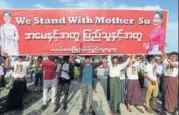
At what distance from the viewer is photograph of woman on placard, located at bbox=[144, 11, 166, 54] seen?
368 inches

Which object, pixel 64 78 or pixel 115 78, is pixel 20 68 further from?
pixel 115 78

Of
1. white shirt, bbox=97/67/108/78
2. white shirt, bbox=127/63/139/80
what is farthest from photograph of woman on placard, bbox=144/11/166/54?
white shirt, bbox=97/67/108/78

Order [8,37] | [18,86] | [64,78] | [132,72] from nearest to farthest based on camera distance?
1. [8,37]
2. [18,86]
3. [132,72]
4. [64,78]

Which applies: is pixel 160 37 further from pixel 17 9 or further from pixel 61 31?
pixel 17 9

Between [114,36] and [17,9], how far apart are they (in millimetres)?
2259

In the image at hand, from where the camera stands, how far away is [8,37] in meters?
9.09

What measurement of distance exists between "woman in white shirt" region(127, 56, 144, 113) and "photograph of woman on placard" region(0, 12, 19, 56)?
3932mm

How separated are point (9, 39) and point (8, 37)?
0.16ft

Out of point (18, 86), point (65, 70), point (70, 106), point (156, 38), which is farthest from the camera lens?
point (70, 106)

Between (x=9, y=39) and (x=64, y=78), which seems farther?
(x=64, y=78)

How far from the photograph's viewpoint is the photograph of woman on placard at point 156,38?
9352 millimetres

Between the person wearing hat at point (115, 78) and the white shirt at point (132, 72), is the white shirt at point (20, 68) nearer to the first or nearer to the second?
the person wearing hat at point (115, 78)

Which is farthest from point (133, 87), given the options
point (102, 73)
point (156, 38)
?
point (102, 73)

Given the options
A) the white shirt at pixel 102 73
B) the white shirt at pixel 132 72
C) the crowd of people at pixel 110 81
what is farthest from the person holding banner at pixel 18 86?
the white shirt at pixel 102 73
